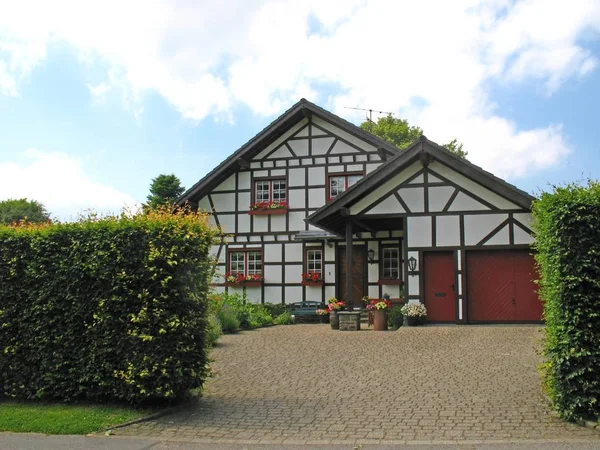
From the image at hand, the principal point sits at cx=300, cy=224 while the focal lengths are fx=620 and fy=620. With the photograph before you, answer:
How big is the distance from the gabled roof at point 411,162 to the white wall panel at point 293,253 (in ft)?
16.6

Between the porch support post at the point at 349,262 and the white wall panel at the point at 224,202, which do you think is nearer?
the porch support post at the point at 349,262

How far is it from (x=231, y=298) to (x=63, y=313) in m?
11.3

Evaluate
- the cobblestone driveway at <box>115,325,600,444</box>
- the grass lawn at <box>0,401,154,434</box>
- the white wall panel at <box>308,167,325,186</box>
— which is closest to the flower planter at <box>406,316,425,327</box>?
the cobblestone driveway at <box>115,325,600,444</box>

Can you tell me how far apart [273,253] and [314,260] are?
156cm

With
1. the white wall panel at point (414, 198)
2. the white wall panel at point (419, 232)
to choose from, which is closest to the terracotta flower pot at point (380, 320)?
the white wall panel at point (419, 232)

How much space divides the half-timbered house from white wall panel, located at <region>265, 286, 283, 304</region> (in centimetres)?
4

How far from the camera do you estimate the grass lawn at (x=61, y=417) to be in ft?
23.7

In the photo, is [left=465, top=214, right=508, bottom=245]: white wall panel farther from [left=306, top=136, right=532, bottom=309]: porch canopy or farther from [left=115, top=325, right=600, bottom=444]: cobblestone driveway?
[left=115, top=325, right=600, bottom=444]: cobblestone driveway

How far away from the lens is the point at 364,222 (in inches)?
754

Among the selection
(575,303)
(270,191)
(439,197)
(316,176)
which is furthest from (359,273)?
(575,303)

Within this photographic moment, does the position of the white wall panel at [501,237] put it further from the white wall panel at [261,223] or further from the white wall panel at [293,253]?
the white wall panel at [261,223]

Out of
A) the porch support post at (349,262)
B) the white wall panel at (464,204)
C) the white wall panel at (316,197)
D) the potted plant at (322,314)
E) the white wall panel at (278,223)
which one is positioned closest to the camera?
the white wall panel at (464,204)

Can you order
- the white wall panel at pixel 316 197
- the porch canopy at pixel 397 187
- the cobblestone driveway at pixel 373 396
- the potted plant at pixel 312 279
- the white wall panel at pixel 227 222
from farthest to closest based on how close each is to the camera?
the white wall panel at pixel 227 222, the white wall panel at pixel 316 197, the potted plant at pixel 312 279, the porch canopy at pixel 397 187, the cobblestone driveway at pixel 373 396

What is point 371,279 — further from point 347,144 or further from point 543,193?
point 543,193
